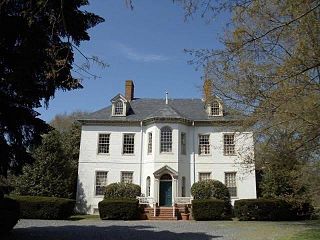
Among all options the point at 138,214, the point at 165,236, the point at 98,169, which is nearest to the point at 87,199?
the point at 98,169

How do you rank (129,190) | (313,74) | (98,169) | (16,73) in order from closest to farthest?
(16,73), (313,74), (129,190), (98,169)

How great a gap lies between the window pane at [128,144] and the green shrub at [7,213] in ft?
55.8

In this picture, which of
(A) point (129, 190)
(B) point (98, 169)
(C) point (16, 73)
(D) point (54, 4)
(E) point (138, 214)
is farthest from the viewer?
(B) point (98, 169)

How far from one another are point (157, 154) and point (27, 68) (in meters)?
22.0

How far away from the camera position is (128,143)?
33.8m

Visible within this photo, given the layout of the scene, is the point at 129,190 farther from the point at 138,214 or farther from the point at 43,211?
the point at 43,211

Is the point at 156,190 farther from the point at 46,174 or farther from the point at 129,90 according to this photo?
the point at 129,90

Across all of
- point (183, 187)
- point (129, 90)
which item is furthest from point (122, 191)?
point (129, 90)

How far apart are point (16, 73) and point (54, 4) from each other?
A: 3.70 meters

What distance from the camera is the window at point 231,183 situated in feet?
105

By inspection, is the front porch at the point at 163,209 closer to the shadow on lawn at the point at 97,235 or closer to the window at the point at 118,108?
the window at the point at 118,108

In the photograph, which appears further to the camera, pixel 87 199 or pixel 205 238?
pixel 87 199

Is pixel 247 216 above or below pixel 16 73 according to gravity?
below

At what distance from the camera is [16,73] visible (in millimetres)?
10352
